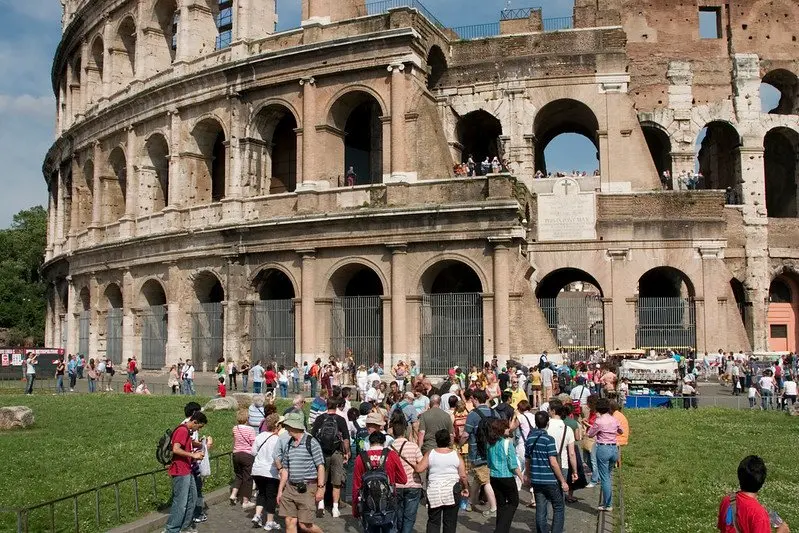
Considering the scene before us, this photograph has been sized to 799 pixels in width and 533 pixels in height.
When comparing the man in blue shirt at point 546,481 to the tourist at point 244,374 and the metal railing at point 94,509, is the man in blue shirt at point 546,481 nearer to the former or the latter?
the metal railing at point 94,509

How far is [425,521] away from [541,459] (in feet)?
6.77

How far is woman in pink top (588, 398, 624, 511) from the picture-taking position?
9.00 metres

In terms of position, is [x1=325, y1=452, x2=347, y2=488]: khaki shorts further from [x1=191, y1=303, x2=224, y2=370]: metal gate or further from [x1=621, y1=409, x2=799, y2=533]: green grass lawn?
[x1=191, y1=303, x2=224, y2=370]: metal gate

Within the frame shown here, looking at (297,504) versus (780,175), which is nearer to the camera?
(297,504)

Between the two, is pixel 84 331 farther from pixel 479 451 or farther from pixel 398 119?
pixel 479 451

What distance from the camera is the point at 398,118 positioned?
76.3 ft

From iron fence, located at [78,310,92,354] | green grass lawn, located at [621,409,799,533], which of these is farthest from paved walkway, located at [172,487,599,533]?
iron fence, located at [78,310,92,354]

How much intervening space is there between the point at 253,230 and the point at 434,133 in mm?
6416

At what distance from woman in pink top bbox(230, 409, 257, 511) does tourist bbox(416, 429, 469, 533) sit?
2.77 m

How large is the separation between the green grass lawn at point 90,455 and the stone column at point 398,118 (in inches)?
368

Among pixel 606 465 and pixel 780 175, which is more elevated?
pixel 780 175

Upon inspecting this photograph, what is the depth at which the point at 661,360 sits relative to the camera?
2056 cm

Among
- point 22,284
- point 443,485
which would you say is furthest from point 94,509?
point 22,284

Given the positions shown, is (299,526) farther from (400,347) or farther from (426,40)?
(426,40)
